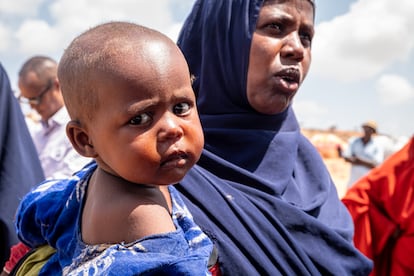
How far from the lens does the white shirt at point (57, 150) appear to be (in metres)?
3.89

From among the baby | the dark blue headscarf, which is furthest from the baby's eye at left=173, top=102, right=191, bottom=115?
the dark blue headscarf

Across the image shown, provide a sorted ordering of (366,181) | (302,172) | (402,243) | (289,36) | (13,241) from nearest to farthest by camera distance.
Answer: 1. (289,36)
2. (302,172)
3. (13,241)
4. (402,243)
5. (366,181)

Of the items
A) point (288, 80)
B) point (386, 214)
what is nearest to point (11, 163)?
point (288, 80)

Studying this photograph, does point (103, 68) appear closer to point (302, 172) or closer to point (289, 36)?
point (289, 36)

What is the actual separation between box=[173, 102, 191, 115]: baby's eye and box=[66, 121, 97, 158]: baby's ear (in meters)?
0.24

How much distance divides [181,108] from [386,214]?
7.85ft

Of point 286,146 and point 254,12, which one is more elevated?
point 254,12

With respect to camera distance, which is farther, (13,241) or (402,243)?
(402,243)

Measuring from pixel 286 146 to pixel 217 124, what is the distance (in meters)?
0.28

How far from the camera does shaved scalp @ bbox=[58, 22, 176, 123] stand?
3.97ft

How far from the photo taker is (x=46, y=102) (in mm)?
4648

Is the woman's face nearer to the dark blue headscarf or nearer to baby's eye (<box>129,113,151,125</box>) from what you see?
the dark blue headscarf

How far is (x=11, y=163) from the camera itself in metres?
2.86

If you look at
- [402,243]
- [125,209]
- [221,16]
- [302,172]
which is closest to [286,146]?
[302,172]
